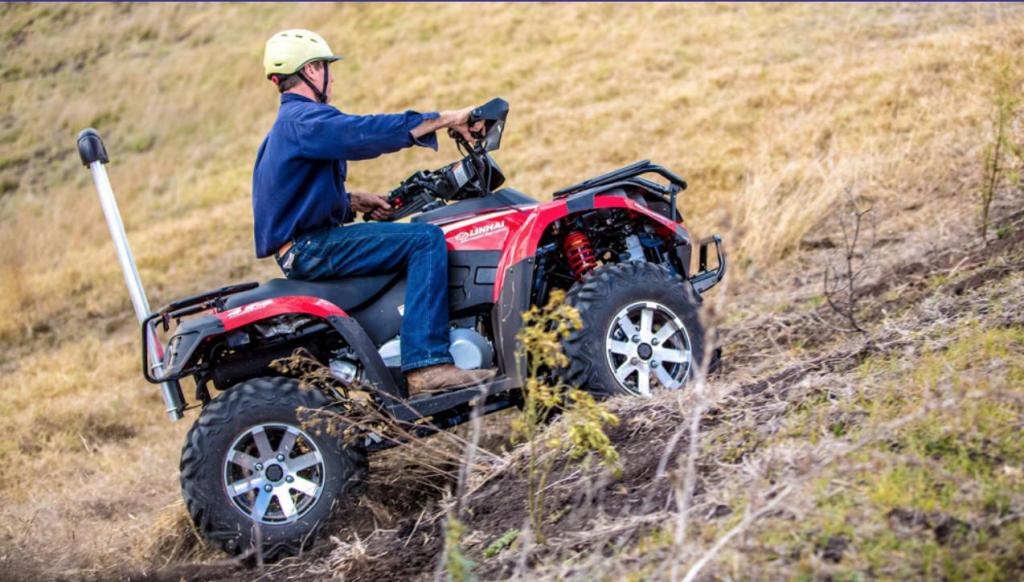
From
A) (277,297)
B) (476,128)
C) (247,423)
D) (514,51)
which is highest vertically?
(514,51)

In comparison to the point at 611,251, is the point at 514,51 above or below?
above

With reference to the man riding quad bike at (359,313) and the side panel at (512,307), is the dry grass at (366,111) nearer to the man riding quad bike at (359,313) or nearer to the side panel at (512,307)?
the man riding quad bike at (359,313)

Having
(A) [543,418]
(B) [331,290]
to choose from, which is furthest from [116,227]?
(A) [543,418]

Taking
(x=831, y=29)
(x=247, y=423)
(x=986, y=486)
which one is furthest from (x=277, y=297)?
Result: (x=831, y=29)

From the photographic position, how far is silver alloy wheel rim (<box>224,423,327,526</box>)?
511cm

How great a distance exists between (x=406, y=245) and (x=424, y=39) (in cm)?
1711

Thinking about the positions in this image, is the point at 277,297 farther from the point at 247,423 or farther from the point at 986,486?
the point at 986,486

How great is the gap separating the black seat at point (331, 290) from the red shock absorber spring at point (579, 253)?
945mm

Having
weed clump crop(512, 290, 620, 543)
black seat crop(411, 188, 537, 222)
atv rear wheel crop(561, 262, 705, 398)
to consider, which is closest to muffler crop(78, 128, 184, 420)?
black seat crop(411, 188, 537, 222)

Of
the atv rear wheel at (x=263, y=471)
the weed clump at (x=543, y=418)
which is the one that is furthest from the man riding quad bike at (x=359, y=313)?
the weed clump at (x=543, y=418)

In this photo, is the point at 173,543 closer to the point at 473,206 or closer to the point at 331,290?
the point at 331,290

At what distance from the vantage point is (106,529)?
6344 millimetres

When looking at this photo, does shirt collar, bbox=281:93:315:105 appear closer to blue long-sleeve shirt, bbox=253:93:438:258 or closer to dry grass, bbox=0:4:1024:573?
blue long-sleeve shirt, bbox=253:93:438:258

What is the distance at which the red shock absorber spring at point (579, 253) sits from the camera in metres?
A: 5.91
